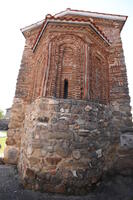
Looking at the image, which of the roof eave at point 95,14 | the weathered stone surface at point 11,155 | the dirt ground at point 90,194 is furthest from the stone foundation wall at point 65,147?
the roof eave at point 95,14

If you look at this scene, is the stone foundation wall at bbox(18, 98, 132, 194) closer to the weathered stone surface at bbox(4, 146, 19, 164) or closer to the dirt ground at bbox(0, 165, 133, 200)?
the dirt ground at bbox(0, 165, 133, 200)

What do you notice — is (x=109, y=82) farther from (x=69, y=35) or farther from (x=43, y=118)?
(x=43, y=118)

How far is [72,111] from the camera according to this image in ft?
11.8

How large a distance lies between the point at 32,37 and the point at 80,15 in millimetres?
2961

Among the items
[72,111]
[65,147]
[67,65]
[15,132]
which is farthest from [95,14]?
[15,132]

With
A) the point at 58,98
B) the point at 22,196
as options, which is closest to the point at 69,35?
the point at 58,98

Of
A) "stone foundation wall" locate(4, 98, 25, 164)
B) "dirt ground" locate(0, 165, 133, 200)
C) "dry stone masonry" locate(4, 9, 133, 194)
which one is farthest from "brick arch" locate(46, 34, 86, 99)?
"dirt ground" locate(0, 165, 133, 200)

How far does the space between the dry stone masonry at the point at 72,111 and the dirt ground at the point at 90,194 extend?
0.18 metres

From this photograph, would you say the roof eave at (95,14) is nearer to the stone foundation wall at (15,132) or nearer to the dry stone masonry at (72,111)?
the dry stone masonry at (72,111)

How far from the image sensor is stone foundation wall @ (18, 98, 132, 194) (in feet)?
10.4

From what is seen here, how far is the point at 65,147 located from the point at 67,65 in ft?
9.19

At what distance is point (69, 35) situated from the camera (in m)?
4.57

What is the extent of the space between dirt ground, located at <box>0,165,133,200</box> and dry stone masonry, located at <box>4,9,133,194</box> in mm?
181

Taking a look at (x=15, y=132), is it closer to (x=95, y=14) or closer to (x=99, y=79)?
(x=99, y=79)
